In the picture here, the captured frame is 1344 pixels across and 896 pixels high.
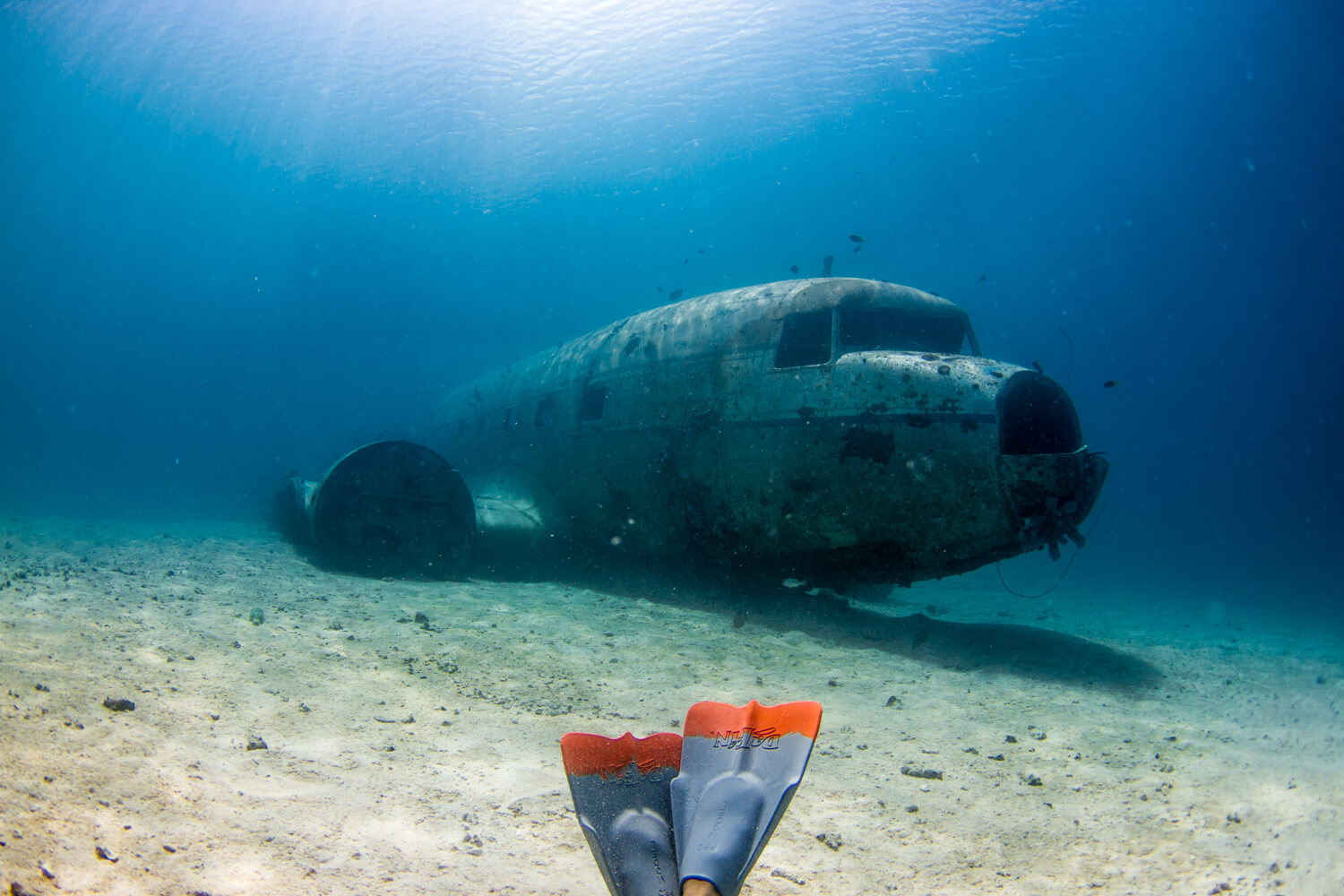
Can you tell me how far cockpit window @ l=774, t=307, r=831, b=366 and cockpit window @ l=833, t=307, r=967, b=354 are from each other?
0.79 feet

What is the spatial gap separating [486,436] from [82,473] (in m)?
104

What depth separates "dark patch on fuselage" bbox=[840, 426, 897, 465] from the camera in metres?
5.52

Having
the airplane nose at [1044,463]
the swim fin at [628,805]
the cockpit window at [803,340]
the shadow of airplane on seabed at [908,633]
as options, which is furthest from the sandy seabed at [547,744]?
the cockpit window at [803,340]

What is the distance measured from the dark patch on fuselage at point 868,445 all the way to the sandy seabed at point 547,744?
1.99 meters

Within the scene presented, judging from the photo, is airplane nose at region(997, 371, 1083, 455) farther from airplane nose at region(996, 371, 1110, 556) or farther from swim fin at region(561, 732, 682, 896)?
swim fin at region(561, 732, 682, 896)

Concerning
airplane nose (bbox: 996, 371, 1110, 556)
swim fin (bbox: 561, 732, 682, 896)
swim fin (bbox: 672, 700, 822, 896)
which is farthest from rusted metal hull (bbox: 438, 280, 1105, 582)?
swim fin (bbox: 561, 732, 682, 896)

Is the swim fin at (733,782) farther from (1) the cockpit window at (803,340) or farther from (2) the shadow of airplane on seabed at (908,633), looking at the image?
(1) the cockpit window at (803,340)

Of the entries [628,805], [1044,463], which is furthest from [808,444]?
[628,805]

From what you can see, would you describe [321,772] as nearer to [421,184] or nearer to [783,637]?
[783,637]

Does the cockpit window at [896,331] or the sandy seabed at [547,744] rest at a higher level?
the cockpit window at [896,331]

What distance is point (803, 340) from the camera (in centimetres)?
664

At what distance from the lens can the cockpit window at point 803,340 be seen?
6488mm

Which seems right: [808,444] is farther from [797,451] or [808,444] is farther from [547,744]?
[547,744]

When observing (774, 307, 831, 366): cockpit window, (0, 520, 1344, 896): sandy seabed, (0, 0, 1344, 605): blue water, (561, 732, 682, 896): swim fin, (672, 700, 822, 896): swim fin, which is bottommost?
(0, 520, 1344, 896): sandy seabed
